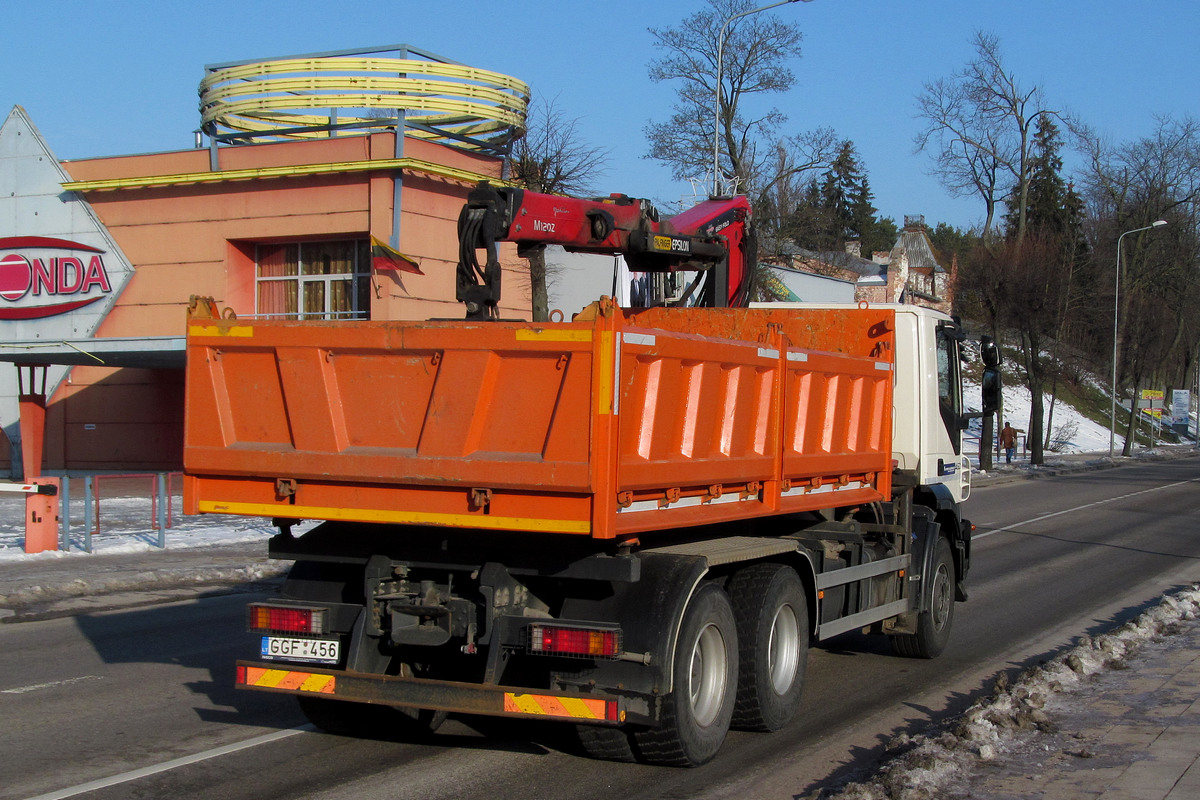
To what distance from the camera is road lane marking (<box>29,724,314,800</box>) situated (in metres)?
5.58

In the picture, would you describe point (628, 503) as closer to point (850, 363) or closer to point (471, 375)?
point (471, 375)

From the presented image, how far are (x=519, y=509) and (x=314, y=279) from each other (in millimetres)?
22013

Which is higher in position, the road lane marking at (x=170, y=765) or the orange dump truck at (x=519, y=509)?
the orange dump truck at (x=519, y=509)

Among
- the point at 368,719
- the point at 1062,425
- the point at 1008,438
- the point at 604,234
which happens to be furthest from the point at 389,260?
the point at 1062,425

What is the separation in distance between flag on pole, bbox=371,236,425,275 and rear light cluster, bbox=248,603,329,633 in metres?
18.2

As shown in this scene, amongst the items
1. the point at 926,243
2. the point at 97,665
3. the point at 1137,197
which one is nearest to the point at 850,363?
the point at 97,665

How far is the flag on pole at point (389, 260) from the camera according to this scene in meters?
23.8

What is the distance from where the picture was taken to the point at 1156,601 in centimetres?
1264

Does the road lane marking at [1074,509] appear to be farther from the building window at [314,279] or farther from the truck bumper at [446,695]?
the building window at [314,279]

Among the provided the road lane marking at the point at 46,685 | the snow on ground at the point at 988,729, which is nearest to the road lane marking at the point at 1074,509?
the snow on ground at the point at 988,729

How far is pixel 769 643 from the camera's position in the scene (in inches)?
262

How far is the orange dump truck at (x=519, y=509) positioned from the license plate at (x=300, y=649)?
0.4 inches

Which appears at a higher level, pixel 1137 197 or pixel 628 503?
pixel 1137 197

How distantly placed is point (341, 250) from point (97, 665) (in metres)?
18.0
